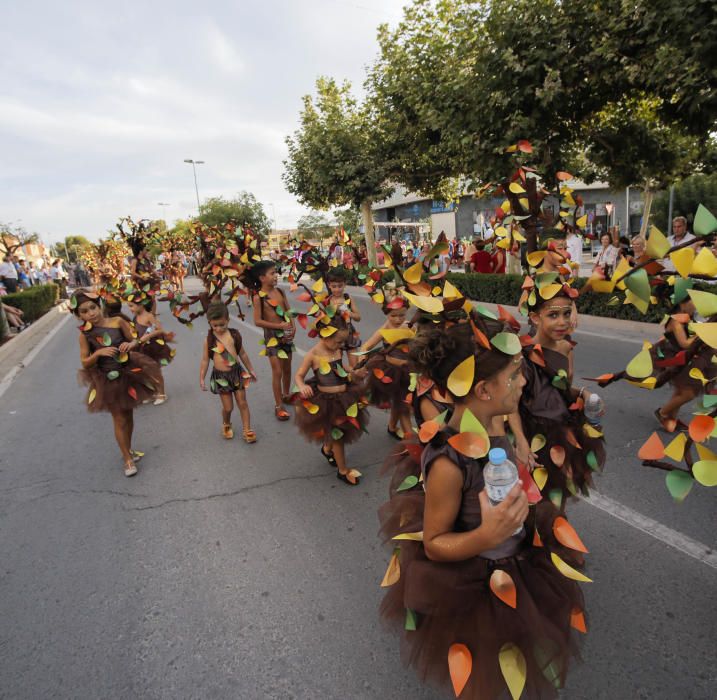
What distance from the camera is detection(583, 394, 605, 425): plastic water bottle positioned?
2471 millimetres

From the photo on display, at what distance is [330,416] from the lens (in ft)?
12.5

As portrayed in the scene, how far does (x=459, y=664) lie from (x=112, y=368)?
3.79 metres

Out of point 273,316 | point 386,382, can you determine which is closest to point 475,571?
point 386,382

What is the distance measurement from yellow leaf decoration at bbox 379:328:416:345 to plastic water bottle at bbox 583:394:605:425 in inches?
43.7

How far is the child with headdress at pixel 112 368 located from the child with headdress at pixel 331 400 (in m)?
1.60

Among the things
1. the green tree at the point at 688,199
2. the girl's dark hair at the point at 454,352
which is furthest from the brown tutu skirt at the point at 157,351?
the green tree at the point at 688,199

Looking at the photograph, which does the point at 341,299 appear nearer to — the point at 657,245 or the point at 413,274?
the point at 413,274

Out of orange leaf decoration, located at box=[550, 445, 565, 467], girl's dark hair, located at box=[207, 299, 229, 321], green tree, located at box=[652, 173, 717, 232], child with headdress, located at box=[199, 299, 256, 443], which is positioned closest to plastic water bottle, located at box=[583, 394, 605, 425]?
orange leaf decoration, located at box=[550, 445, 565, 467]

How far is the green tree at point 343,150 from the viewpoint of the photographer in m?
15.1

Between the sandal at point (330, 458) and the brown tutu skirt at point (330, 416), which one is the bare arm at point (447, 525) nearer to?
the brown tutu skirt at point (330, 416)

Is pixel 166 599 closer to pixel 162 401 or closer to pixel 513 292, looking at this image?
pixel 162 401

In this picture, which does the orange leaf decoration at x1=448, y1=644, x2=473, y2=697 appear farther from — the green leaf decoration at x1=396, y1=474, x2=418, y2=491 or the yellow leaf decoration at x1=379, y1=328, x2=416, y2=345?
the yellow leaf decoration at x1=379, y1=328, x2=416, y2=345

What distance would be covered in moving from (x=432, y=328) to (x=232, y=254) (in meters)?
4.58

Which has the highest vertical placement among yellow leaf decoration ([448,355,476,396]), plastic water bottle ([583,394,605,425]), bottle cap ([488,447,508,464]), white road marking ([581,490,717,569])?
yellow leaf decoration ([448,355,476,396])
